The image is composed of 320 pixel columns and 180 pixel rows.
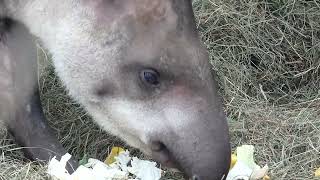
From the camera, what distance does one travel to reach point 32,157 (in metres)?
3.63

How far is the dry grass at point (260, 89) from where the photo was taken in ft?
12.6

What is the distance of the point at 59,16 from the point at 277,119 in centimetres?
138

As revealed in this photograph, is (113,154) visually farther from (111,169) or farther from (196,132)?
(196,132)

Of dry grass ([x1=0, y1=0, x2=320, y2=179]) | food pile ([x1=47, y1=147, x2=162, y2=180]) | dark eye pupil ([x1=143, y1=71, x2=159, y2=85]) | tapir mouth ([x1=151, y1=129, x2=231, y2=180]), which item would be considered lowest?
dry grass ([x1=0, y1=0, x2=320, y2=179])

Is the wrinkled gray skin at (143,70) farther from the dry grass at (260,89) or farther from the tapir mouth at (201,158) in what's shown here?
the dry grass at (260,89)

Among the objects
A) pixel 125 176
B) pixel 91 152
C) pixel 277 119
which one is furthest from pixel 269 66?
pixel 125 176

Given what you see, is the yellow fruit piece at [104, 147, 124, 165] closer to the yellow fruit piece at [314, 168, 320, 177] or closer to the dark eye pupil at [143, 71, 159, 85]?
the dark eye pupil at [143, 71, 159, 85]

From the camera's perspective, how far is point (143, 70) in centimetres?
313

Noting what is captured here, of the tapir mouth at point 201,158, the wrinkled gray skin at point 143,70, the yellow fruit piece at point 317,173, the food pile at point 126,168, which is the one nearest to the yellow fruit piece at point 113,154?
the food pile at point 126,168

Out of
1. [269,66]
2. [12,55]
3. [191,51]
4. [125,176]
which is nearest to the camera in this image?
[191,51]

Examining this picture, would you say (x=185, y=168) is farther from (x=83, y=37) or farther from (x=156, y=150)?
(x=83, y=37)

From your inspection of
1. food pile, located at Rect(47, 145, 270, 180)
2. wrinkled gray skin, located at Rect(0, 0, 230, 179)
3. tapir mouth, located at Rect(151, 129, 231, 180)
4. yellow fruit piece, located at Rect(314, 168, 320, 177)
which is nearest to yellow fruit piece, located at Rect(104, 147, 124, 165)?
food pile, located at Rect(47, 145, 270, 180)

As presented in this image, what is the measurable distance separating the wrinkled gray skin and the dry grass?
477 millimetres

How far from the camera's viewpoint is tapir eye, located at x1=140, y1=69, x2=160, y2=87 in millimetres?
3129
